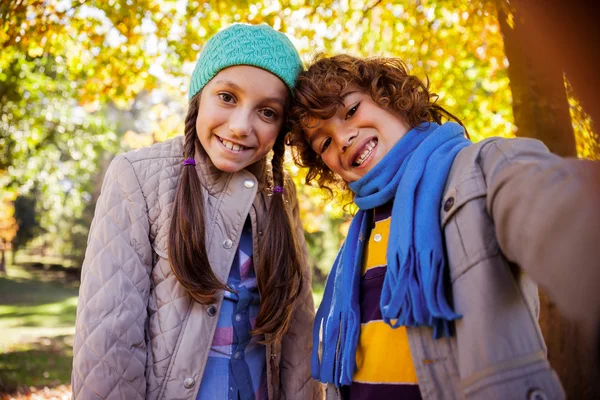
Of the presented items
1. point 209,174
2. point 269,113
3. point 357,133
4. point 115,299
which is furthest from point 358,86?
point 115,299

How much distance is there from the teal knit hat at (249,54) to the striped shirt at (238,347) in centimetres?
78

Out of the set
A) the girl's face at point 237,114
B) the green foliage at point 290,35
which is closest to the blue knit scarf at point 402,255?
the girl's face at point 237,114

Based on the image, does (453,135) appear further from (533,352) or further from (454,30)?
(454,30)

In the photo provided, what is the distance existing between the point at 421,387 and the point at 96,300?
4.04 ft

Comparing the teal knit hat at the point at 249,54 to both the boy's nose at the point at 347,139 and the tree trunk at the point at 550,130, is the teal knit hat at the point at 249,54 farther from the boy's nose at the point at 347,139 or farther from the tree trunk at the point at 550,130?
the tree trunk at the point at 550,130

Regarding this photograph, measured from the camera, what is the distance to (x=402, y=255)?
168 cm

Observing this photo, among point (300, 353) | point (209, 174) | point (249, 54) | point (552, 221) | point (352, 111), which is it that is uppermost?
point (249, 54)

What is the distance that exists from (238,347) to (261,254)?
416mm

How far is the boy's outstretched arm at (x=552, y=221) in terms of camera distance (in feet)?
3.56

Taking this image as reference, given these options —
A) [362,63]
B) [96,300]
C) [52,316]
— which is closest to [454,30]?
[362,63]

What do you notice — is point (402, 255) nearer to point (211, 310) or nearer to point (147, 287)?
point (211, 310)

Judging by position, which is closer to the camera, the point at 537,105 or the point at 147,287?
the point at 147,287

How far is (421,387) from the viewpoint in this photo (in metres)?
1.64

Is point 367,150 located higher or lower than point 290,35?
lower
